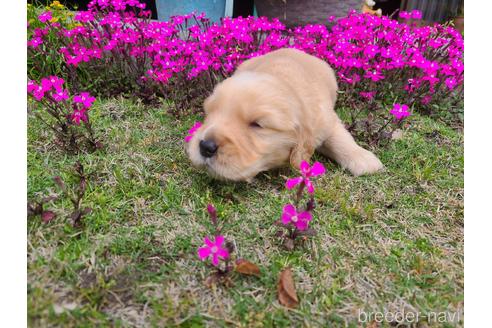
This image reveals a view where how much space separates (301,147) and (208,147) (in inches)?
26.6

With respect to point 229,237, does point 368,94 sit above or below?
above

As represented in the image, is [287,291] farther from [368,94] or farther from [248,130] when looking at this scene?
[368,94]

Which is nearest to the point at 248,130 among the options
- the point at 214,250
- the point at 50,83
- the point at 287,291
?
the point at 214,250

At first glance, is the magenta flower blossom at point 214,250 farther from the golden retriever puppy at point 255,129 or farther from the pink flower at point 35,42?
the pink flower at point 35,42

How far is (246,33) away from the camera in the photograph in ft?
14.1

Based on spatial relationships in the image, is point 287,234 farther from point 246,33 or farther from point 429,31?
point 429,31

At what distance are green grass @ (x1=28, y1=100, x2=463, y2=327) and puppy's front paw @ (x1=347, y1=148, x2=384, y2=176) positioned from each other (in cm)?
7

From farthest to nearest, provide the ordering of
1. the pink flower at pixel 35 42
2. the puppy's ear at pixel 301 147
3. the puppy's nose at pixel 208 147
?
the pink flower at pixel 35 42 < the puppy's ear at pixel 301 147 < the puppy's nose at pixel 208 147

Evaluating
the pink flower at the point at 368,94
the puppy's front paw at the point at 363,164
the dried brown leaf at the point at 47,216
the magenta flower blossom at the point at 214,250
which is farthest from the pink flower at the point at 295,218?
the pink flower at the point at 368,94

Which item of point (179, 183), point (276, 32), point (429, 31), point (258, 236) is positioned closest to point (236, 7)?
point (276, 32)

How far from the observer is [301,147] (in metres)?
2.52

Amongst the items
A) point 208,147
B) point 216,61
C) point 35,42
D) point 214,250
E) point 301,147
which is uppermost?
point 35,42

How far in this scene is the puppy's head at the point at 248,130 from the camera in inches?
86.9

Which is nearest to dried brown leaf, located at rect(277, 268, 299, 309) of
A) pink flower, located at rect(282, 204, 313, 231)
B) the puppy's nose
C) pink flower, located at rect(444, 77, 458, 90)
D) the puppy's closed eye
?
pink flower, located at rect(282, 204, 313, 231)
